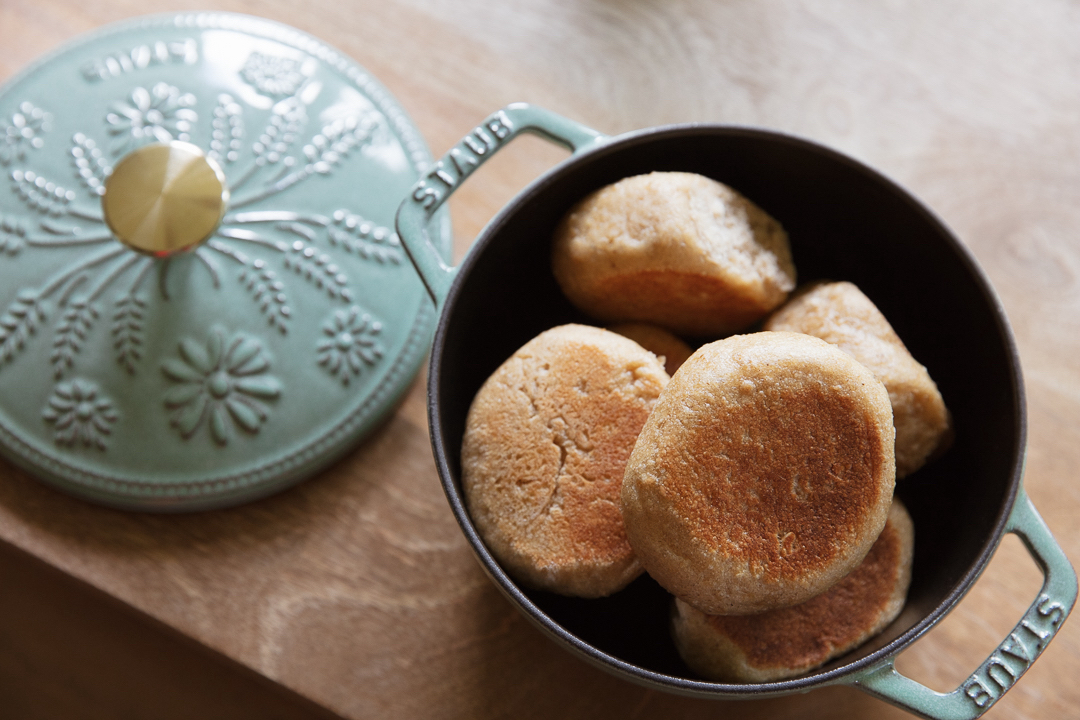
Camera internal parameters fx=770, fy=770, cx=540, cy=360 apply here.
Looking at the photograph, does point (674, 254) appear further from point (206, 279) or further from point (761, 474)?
point (206, 279)

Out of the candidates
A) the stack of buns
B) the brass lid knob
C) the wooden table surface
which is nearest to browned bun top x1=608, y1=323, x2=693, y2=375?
the stack of buns

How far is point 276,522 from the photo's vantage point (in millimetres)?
778

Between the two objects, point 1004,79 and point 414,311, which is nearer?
point 414,311

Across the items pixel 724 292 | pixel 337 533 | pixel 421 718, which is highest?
pixel 724 292

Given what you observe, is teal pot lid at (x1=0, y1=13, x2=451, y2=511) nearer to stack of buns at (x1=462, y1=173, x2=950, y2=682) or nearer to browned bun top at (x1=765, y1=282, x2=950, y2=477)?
stack of buns at (x1=462, y1=173, x2=950, y2=682)

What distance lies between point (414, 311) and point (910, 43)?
666 millimetres

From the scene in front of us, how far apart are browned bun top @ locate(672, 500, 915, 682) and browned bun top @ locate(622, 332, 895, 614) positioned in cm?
8

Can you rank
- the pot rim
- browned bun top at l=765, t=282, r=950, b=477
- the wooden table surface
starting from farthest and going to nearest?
the wooden table surface < browned bun top at l=765, t=282, r=950, b=477 < the pot rim

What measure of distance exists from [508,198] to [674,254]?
0.29 metres

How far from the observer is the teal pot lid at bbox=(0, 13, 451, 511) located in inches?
29.6

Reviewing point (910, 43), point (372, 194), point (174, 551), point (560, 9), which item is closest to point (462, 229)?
point (372, 194)

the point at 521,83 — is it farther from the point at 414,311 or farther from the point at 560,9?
the point at 414,311

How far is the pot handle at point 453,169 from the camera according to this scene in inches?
24.8

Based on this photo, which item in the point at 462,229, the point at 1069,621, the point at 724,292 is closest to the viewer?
the point at 724,292
